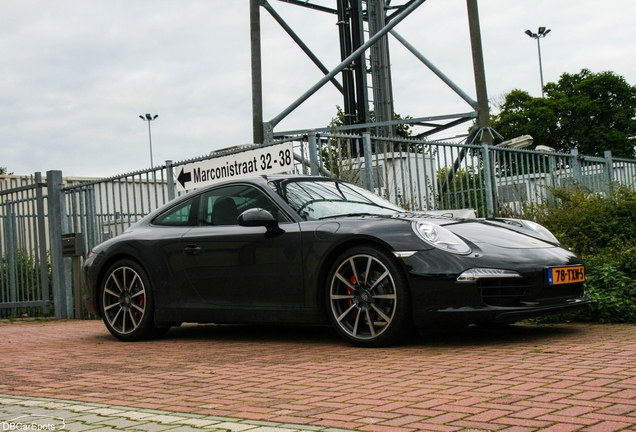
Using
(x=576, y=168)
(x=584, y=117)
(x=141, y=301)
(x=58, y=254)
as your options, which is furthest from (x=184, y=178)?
(x=584, y=117)

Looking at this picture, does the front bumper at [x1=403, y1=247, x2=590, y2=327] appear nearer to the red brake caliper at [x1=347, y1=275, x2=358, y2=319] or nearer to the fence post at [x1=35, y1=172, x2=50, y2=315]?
the red brake caliper at [x1=347, y1=275, x2=358, y2=319]

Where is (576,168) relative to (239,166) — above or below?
above

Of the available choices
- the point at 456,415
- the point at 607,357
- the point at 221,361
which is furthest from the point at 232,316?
the point at 456,415

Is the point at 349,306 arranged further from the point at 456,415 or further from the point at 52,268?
the point at 52,268

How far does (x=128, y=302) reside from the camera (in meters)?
7.75

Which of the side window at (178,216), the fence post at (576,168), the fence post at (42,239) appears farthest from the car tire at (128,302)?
the fence post at (576,168)

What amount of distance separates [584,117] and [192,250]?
185 feet

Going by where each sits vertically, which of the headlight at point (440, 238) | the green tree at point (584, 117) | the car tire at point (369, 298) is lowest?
the car tire at point (369, 298)

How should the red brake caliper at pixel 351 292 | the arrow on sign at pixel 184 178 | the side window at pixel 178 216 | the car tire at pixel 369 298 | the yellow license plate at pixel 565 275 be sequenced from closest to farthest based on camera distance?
the car tire at pixel 369 298
the yellow license plate at pixel 565 275
the red brake caliper at pixel 351 292
the side window at pixel 178 216
the arrow on sign at pixel 184 178

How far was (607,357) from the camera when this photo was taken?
508 centimetres

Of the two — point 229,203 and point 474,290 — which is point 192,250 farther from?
point 474,290

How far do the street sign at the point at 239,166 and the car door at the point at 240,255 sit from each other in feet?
6.58

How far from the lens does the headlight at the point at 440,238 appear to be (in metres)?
5.90

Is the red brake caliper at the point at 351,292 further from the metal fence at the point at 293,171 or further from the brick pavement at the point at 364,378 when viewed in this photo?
the metal fence at the point at 293,171
